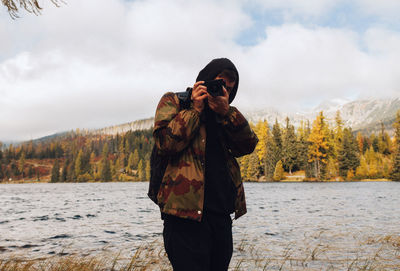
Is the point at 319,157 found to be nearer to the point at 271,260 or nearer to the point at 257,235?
the point at 257,235

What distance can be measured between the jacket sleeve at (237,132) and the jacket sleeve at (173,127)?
12.2 inches

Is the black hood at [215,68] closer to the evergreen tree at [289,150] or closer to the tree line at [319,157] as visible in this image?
the tree line at [319,157]

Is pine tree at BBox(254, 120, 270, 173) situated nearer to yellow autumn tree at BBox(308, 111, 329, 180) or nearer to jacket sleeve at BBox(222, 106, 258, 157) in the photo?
yellow autumn tree at BBox(308, 111, 329, 180)

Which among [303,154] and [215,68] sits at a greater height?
[303,154]

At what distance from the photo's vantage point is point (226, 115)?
2449mm

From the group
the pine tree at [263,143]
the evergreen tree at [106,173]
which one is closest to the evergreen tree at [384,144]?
the pine tree at [263,143]

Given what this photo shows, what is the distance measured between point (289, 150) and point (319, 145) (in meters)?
9.10

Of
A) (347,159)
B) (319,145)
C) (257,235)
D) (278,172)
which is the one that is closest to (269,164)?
(278,172)

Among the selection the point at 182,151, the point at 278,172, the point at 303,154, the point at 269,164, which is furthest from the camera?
the point at 269,164

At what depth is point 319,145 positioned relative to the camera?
60.6 metres

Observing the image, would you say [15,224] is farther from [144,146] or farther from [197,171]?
[144,146]

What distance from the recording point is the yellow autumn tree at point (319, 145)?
60.2 m

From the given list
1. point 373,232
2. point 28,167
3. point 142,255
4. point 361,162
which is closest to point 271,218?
point 373,232

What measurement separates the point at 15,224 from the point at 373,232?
16536 mm
